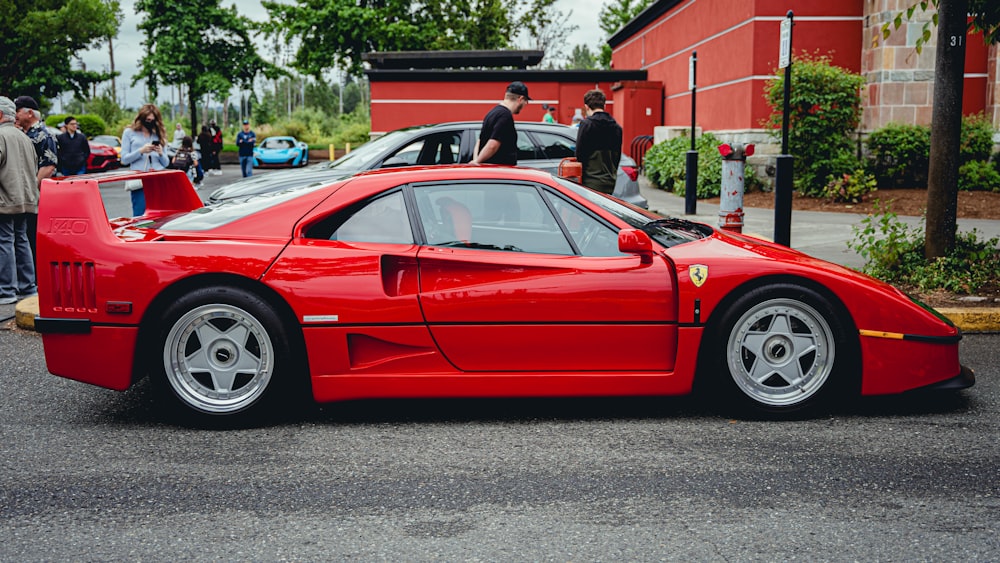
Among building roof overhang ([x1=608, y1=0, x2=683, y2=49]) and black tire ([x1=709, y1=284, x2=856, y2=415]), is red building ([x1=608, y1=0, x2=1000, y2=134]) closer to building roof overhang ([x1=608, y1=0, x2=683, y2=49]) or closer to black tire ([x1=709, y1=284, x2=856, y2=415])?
building roof overhang ([x1=608, y1=0, x2=683, y2=49])

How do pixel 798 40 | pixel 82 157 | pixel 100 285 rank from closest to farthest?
pixel 100 285 < pixel 82 157 < pixel 798 40

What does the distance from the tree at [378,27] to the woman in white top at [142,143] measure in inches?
1303

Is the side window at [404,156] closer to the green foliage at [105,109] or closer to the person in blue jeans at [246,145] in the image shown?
the person in blue jeans at [246,145]

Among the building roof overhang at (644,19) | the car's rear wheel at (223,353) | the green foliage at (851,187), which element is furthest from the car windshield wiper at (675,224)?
the building roof overhang at (644,19)

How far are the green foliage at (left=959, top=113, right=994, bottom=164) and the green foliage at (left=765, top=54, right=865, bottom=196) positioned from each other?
176 cm

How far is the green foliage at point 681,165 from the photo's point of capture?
16969mm

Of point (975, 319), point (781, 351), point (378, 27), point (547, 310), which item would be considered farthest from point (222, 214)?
point (378, 27)

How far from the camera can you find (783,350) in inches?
175

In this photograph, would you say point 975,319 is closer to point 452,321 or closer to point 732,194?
point 732,194

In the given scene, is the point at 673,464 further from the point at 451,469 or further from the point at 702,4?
the point at 702,4

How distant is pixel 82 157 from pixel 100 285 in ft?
33.0

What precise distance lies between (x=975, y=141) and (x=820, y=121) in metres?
2.56

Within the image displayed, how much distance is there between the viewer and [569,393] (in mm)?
4445

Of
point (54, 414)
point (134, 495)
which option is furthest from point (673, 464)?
point (54, 414)
